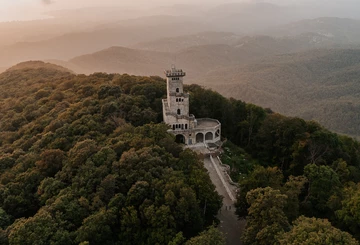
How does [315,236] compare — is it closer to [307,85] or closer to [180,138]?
[180,138]

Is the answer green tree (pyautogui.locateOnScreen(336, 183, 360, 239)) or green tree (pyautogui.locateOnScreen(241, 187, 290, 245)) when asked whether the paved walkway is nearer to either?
green tree (pyautogui.locateOnScreen(241, 187, 290, 245))

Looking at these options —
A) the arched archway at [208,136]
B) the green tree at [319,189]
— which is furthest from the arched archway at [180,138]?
the green tree at [319,189]

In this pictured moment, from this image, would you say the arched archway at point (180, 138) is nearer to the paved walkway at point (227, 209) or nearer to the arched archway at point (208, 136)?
the arched archway at point (208, 136)

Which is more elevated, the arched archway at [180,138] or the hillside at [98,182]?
the hillside at [98,182]

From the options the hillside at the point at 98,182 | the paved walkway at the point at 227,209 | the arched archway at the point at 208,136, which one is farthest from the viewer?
the arched archway at the point at 208,136

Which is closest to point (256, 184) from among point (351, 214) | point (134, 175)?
point (351, 214)

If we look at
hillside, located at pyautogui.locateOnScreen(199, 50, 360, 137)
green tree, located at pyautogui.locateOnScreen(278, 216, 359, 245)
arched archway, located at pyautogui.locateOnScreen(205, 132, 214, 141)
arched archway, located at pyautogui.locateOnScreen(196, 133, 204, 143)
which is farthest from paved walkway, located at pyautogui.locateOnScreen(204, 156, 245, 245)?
hillside, located at pyautogui.locateOnScreen(199, 50, 360, 137)

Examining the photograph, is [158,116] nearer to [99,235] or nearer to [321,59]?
[99,235]
